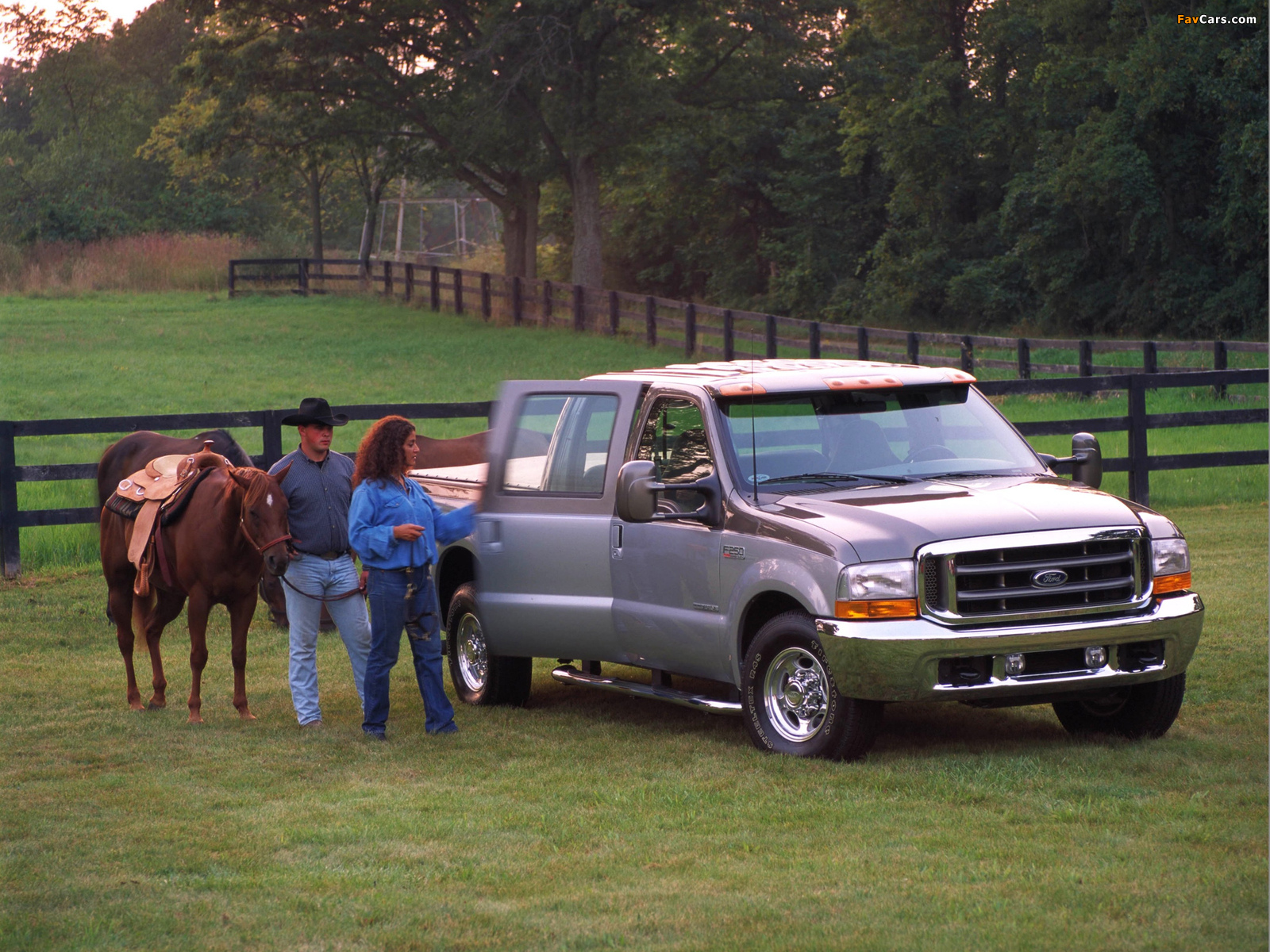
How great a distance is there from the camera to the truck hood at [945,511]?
7.10 metres

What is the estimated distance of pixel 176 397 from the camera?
→ 26.8m

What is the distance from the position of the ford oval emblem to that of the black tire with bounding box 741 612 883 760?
931 mm

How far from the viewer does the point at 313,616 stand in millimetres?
8898

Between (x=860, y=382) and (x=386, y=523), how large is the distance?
2.61 meters

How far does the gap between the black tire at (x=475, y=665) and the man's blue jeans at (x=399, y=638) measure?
758mm

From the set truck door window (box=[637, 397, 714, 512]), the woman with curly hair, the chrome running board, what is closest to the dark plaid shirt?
the woman with curly hair

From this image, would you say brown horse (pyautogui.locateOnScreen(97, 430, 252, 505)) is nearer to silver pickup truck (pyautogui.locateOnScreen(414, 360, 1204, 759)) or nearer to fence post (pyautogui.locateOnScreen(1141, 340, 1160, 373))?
silver pickup truck (pyautogui.locateOnScreen(414, 360, 1204, 759))

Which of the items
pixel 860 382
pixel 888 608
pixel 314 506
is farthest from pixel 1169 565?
pixel 314 506

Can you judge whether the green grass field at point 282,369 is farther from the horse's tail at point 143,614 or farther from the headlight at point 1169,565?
the headlight at point 1169,565

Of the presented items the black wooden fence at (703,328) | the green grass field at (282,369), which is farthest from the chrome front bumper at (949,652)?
the black wooden fence at (703,328)

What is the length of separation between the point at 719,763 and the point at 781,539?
112 cm

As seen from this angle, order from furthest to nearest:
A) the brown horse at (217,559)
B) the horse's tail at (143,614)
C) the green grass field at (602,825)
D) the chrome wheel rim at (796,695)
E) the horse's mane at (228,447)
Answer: the horse's mane at (228,447) < the horse's tail at (143,614) < the brown horse at (217,559) < the chrome wheel rim at (796,695) < the green grass field at (602,825)

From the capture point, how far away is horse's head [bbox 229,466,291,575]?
27.6 feet

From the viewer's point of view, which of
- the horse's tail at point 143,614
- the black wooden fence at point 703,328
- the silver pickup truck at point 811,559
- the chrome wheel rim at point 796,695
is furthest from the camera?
the black wooden fence at point 703,328
